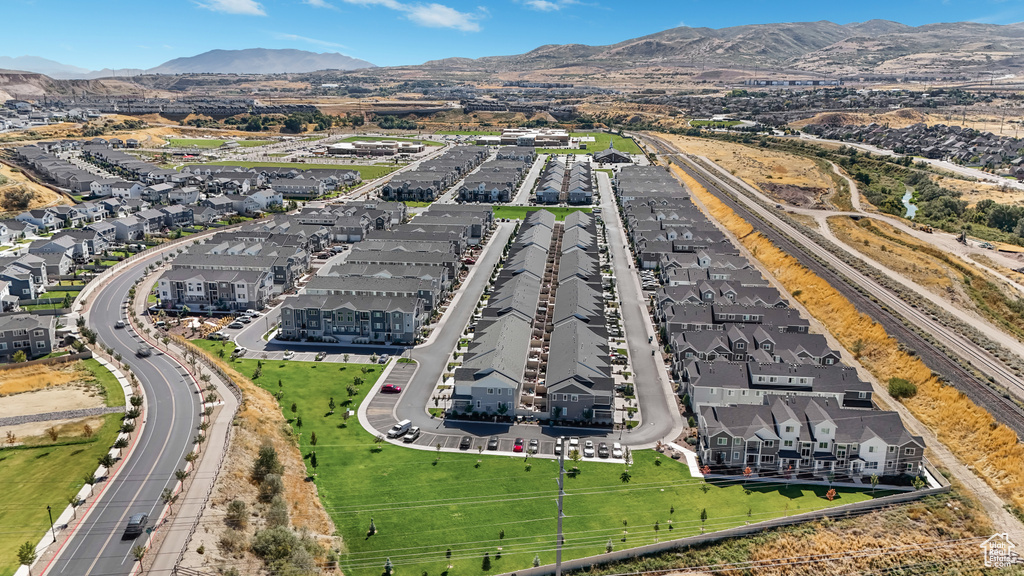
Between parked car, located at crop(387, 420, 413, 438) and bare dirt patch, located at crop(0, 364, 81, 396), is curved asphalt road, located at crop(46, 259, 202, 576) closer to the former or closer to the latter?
bare dirt patch, located at crop(0, 364, 81, 396)

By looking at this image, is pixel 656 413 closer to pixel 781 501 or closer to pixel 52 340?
→ pixel 781 501

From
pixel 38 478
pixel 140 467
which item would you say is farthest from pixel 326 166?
pixel 140 467

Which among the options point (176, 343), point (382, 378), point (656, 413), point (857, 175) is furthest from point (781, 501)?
point (857, 175)

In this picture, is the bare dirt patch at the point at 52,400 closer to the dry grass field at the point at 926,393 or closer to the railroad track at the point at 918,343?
the dry grass field at the point at 926,393

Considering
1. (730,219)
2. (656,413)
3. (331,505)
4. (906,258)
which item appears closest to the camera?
(331,505)

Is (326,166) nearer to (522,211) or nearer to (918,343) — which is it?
(522,211)

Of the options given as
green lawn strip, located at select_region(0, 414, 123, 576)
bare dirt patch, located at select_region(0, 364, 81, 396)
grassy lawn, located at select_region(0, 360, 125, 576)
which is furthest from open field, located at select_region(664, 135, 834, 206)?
grassy lawn, located at select_region(0, 360, 125, 576)

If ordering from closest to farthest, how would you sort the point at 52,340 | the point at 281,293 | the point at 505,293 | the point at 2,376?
the point at 2,376
the point at 52,340
the point at 505,293
the point at 281,293
